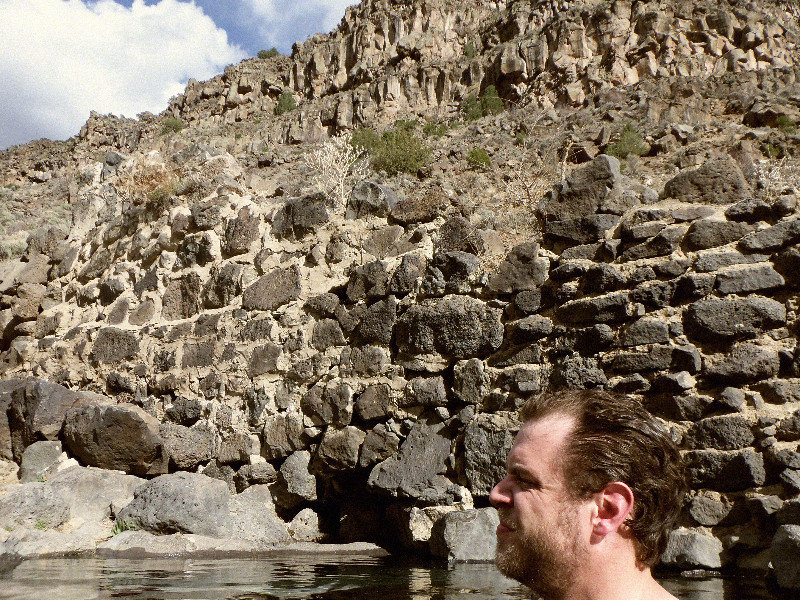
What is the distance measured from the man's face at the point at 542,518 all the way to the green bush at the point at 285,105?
124 ft

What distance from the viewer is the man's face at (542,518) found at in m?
1.25

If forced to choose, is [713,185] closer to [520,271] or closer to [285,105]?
[520,271]

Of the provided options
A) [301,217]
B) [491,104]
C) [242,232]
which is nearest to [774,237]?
[301,217]

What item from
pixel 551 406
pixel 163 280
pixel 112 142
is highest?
pixel 112 142

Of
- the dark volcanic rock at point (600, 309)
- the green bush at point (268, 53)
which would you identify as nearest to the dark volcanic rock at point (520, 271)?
the dark volcanic rock at point (600, 309)

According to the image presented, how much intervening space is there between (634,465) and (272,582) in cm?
269

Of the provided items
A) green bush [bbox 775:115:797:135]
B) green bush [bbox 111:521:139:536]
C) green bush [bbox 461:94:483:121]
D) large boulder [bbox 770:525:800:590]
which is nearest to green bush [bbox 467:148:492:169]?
green bush [bbox 775:115:797:135]

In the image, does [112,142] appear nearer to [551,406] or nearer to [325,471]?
[325,471]

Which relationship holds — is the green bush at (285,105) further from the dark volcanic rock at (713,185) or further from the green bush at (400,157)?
the dark volcanic rock at (713,185)

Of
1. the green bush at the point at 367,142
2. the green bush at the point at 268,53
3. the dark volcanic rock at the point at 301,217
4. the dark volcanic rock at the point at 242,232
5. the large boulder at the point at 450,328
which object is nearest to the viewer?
the large boulder at the point at 450,328

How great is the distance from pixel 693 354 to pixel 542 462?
115 inches

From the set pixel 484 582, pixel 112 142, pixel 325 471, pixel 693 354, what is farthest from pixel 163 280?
pixel 112 142

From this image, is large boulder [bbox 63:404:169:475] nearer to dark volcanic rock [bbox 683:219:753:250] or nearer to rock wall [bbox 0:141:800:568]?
rock wall [bbox 0:141:800:568]

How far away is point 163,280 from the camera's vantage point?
6.91 meters
